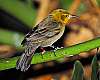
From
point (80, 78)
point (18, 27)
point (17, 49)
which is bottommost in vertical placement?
point (80, 78)

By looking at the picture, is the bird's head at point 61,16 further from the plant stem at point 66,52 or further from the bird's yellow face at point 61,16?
the plant stem at point 66,52

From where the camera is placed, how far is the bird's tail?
6.39 feet

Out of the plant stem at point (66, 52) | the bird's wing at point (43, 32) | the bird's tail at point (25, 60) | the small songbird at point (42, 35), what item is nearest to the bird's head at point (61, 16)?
the small songbird at point (42, 35)

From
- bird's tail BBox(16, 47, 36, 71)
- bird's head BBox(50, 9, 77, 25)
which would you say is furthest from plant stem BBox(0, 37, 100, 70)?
bird's head BBox(50, 9, 77, 25)

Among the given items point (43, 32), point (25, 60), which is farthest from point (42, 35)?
point (25, 60)

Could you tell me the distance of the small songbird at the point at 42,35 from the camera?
2.06 metres

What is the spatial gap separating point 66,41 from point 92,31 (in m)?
0.27

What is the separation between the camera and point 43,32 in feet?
7.49

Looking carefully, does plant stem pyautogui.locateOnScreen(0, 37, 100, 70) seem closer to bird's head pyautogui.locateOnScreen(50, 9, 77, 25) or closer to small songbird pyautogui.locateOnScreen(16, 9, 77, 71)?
small songbird pyautogui.locateOnScreen(16, 9, 77, 71)

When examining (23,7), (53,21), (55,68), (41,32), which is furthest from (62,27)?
(55,68)

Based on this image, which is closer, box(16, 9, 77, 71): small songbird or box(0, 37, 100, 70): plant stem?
box(0, 37, 100, 70): plant stem

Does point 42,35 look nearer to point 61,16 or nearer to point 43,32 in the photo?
point 43,32

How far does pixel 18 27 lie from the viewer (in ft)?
10.7

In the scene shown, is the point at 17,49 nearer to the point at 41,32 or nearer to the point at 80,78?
the point at 41,32
